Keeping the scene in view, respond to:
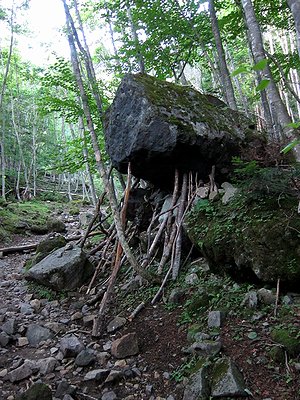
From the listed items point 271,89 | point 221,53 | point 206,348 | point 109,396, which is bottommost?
point 109,396

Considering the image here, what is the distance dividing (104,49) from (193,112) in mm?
19315

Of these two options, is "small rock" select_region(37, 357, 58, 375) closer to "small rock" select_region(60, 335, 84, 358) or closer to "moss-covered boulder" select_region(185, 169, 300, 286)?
"small rock" select_region(60, 335, 84, 358)

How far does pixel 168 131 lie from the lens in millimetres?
5172

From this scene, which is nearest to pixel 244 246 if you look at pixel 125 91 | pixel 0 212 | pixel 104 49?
pixel 125 91

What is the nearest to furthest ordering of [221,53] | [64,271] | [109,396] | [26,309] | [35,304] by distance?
1. [109,396]
2. [26,309]
3. [35,304]
4. [64,271]
5. [221,53]

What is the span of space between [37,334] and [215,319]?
2587mm

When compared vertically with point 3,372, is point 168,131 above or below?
above

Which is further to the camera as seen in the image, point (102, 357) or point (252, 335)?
point (102, 357)

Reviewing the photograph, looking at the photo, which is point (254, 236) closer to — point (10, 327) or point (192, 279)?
point (192, 279)

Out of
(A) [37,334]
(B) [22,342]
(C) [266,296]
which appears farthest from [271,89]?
(B) [22,342]

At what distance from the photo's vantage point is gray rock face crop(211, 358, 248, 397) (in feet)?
8.55

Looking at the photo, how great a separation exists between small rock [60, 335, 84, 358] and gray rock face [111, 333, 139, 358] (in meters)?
0.45

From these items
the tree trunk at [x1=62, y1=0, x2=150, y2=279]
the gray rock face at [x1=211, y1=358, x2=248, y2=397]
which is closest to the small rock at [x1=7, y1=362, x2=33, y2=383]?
the tree trunk at [x1=62, y1=0, x2=150, y2=279]

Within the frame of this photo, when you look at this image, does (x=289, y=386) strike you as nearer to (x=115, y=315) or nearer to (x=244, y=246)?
(x=244, y=246)
